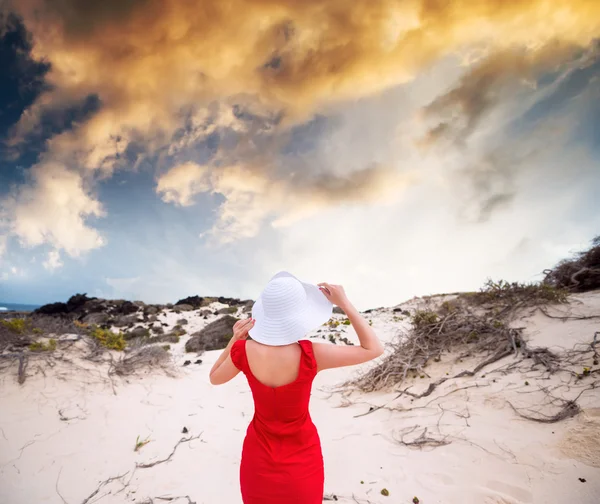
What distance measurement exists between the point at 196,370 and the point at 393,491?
255 inches

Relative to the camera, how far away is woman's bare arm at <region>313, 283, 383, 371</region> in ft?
6.61

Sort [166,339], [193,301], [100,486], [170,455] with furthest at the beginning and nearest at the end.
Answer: [193,301] → [166,339] → [170,455] → [100,486]

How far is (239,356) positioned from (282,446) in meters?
0.77

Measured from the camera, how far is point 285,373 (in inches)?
79.2

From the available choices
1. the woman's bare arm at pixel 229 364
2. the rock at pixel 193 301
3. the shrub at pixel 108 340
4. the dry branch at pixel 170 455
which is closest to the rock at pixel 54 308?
the rock at pixel 193 301

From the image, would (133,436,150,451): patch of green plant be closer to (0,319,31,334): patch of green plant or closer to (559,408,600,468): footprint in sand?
(0,319,31,334): patch of green plant

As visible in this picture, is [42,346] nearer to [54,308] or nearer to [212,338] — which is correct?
[212,338]

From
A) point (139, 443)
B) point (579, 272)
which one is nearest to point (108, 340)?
point (139, 443)

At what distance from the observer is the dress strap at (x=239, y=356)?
211cm

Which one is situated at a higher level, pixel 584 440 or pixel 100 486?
pixel 100 486

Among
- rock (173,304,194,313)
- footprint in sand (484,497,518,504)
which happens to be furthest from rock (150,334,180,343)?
footprint in sand (484,497,518,504)

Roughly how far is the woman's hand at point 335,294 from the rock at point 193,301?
2175cm

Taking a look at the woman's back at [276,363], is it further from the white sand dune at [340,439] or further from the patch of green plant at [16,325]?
the patch of green plant at [16,325]

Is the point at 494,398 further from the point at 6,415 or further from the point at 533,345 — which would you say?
the point at 6,415
